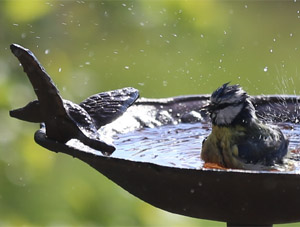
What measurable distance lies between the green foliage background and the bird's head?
1016mm

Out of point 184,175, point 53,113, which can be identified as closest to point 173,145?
point 53,113

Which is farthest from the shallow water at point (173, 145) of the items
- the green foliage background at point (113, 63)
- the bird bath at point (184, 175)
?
the green foliage background at point (113, 63)

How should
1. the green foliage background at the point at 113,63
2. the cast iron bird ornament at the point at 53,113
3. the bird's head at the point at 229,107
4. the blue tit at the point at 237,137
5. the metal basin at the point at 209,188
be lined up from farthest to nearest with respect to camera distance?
1. the green foliage background at the point at 113,63
2. the bird's head at the point at 229,107
3. the blue tit at the point at 237,137
4. the cast iron bird ornament at the point at 53,113
5. the metal basin at the point at 209,188

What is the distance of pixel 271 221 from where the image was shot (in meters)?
2.73

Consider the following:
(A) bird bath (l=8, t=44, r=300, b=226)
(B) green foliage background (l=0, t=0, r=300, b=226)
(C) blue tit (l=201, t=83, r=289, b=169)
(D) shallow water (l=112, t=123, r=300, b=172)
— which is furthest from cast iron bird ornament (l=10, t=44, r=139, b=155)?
(B) green foliage background (l=0, t=0, r=300, b=226)

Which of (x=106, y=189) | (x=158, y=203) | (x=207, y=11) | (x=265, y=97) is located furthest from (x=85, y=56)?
(x=158, y=203)

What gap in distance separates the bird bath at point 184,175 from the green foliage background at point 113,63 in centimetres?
75

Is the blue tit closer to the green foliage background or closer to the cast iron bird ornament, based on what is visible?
the cast iron bird ornament

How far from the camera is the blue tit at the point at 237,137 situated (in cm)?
298

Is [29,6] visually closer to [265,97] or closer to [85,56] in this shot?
[265,97]

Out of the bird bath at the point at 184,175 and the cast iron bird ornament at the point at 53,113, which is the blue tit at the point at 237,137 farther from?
the cast iron bird ornament at the point at 53,113

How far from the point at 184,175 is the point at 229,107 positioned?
0.72m

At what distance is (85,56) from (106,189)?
2.43 meters

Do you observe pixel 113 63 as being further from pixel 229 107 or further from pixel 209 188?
pixel 209 188
